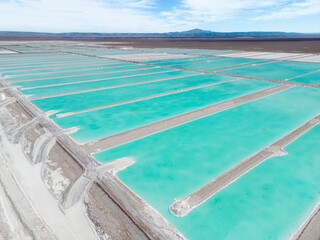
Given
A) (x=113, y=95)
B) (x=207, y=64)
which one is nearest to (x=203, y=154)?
(x=113, y=95)

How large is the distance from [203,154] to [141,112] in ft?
10.9

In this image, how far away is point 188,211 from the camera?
3.46 m

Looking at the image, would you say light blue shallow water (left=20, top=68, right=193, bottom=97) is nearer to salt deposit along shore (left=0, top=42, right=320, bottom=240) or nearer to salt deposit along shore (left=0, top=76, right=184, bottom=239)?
salt deposit along shore (left=0, top=42, right=320, bottom=240)

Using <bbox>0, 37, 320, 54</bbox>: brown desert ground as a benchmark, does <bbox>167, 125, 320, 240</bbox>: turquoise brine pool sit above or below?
below

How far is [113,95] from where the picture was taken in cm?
985

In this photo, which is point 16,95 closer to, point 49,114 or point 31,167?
point 49,114

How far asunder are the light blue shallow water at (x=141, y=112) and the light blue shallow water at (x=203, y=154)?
1.02m

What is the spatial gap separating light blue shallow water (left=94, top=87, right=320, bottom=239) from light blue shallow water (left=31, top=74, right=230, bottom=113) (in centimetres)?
371

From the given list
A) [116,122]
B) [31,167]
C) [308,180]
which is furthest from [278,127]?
[31,167]

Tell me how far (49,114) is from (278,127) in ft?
24.0

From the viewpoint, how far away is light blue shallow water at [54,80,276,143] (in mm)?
6297

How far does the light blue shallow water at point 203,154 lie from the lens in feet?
11.0

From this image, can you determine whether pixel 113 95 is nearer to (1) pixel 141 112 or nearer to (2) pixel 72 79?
(1) pixel 141 112

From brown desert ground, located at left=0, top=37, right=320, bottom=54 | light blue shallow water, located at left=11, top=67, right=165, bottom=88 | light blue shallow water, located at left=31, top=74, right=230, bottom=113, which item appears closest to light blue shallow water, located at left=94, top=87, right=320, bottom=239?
light blue shallow water, located at left=31, top=74, right=230, bottom=113
